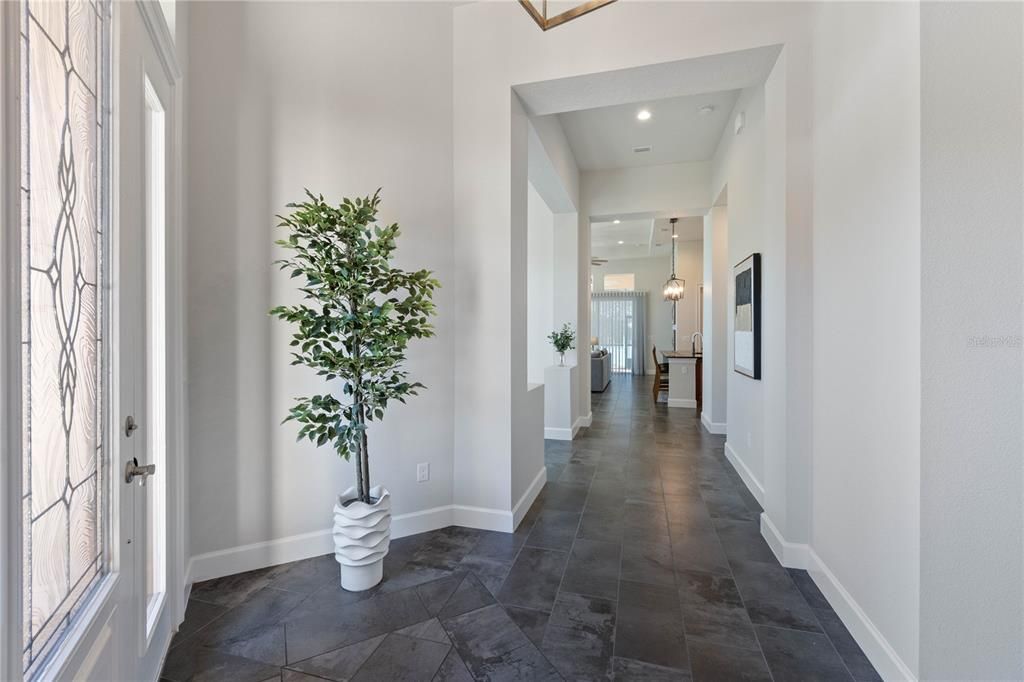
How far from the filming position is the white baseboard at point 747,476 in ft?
10.5

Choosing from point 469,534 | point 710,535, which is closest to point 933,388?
point 710,535

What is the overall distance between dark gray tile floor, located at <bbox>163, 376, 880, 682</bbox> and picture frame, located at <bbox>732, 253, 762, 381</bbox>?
120cm

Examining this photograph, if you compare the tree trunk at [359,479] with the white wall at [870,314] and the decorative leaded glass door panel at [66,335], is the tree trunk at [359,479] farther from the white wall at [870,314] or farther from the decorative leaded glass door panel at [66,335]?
the white wall at [870,314]

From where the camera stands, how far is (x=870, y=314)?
1729mm

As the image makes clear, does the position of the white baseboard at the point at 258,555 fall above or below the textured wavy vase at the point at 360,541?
below

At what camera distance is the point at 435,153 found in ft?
9.09

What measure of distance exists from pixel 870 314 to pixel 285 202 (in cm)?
286

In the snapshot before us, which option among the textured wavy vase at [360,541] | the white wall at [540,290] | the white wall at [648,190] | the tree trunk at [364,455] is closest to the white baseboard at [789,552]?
the textured wavy vase at [360,541]

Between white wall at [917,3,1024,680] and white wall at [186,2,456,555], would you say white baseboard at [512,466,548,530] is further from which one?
white wall at [917,3,1024,680]

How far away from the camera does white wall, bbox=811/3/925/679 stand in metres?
1.48

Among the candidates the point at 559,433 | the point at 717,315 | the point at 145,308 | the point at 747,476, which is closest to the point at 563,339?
the point at 559,433

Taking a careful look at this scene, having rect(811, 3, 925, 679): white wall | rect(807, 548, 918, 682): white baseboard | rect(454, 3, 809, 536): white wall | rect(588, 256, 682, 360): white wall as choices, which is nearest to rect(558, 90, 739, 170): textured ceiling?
rect(454, 3, 809, 536): white wall

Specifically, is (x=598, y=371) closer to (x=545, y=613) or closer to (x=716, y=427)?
(x=716, y=427)

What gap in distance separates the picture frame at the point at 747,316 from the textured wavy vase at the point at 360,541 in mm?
2828
